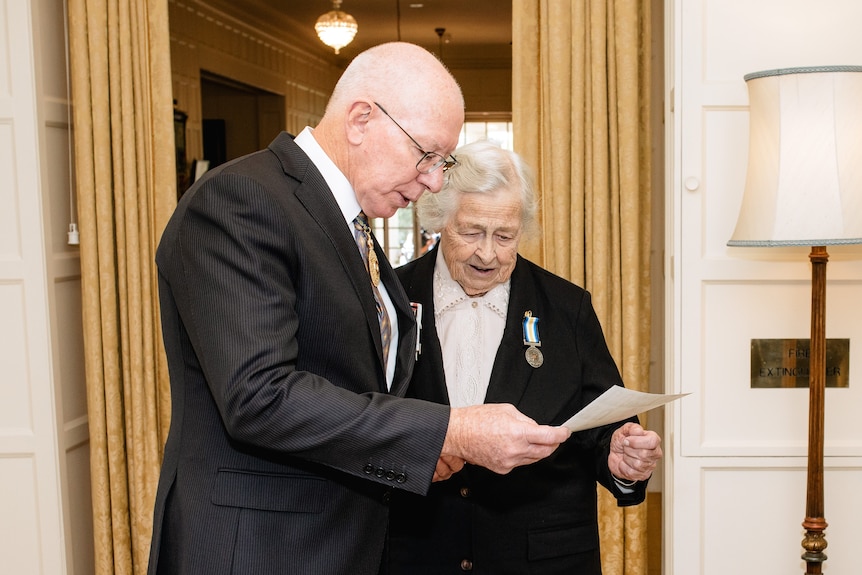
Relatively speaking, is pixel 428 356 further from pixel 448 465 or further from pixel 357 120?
pixel 357 120

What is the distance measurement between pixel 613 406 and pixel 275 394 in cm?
61

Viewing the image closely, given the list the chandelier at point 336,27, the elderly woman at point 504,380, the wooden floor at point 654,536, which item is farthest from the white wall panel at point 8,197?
the chandelier at point 336,27

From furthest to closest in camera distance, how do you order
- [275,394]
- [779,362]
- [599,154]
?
[599,154], [779,362], [275,394]

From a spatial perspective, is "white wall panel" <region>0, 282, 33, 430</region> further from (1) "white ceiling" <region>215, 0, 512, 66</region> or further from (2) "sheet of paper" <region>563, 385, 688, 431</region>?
(1) "white ceiling" <region>215, 0, 512, 66</region>

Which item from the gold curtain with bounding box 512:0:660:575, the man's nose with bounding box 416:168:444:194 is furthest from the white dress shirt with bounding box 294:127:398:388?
the gold curtain with bounding box 512:0:660:575

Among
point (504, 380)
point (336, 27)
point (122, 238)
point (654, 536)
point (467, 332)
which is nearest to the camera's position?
point (504, 380)

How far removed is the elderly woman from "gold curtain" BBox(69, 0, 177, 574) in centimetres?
173

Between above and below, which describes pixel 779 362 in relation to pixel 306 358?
below

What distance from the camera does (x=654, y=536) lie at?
4684 millimetres

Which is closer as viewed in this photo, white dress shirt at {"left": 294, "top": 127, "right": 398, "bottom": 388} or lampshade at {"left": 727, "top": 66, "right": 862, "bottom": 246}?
white dress shirt at {"left": 294, "top": 127, "right": 398, "bottom": 388}

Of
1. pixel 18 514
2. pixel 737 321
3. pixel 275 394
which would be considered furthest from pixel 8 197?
pixel 737 321

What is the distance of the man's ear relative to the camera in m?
1.57

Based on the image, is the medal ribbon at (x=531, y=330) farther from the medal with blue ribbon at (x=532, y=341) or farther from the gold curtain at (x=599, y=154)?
the gold curtain at (x=599, y=154)

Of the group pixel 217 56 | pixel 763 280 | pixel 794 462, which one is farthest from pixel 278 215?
pixel 217 56
